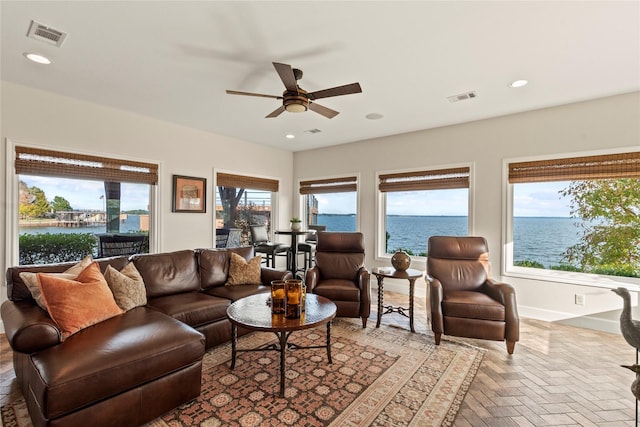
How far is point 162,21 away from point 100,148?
96.8 inches

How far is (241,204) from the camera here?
591 cm

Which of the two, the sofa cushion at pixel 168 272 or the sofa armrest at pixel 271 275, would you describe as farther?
the sofa armrest at pixel 271 275

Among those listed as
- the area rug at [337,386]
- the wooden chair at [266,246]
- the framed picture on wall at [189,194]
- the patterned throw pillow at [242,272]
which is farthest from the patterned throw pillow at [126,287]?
the wooden chair at [266,246]

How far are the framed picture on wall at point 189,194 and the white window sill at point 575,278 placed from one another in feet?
15.5

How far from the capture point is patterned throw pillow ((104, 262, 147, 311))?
247 centimetres

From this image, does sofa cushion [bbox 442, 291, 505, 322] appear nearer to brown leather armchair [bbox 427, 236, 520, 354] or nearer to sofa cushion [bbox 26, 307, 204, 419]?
brown leather armchair [bbox 427, 236, 520, 354]

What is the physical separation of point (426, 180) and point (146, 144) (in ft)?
14.1

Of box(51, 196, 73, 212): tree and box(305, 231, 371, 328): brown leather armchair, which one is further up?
box(51, 196, 73, 212): tree

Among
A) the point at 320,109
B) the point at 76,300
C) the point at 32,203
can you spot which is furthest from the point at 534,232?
the point at 32,203

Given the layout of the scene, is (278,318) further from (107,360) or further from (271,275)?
(271,275)

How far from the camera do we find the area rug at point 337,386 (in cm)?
189

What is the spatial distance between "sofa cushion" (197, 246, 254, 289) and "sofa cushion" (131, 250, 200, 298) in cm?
7

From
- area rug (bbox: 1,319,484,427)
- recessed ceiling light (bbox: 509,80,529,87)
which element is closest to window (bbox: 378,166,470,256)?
recessed ceiling light (bbox: 509,80,529,87)

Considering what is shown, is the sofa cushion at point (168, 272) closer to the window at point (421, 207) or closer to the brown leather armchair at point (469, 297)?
the brown leather armchair at point (469, 297)
